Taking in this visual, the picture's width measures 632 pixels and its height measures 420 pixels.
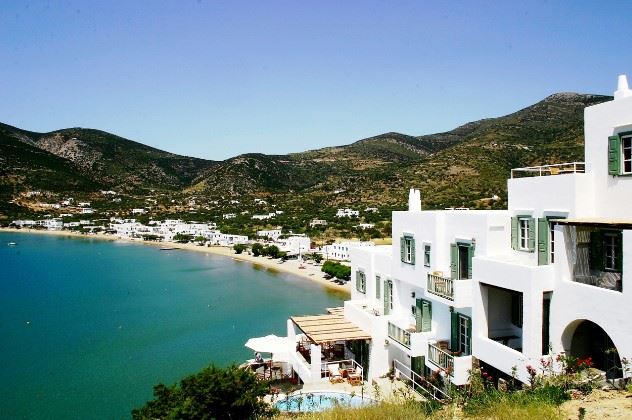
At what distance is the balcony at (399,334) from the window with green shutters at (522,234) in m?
4.50

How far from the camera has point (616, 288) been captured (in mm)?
9734

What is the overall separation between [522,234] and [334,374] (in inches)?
323

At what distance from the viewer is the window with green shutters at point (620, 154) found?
1013 cm

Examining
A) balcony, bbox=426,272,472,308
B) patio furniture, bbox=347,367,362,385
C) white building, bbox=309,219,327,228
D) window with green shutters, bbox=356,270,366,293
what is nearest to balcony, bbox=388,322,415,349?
patio furniture, bbox=347,367,362,385

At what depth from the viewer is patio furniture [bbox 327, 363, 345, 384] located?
1698 cm

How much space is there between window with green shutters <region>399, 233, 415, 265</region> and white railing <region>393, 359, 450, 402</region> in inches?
134

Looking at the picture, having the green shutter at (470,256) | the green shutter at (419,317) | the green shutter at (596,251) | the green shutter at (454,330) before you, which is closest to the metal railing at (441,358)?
the green shutter at (454,330)

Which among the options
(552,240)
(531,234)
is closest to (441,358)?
(531,234)

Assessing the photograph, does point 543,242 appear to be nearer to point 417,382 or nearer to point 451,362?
point 451,362

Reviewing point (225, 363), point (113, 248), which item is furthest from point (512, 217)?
point (113, 248)

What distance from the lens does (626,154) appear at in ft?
33.5

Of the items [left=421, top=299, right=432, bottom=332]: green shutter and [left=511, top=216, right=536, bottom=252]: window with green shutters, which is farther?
[left=421, top=299, right=432, bottom=332]: green shutter

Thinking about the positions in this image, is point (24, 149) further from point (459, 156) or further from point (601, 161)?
point (601, 161)

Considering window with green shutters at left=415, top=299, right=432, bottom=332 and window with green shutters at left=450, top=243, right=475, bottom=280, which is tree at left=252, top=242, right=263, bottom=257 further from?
window with green shutters at left=450, top=243, right=475, bottom=280
